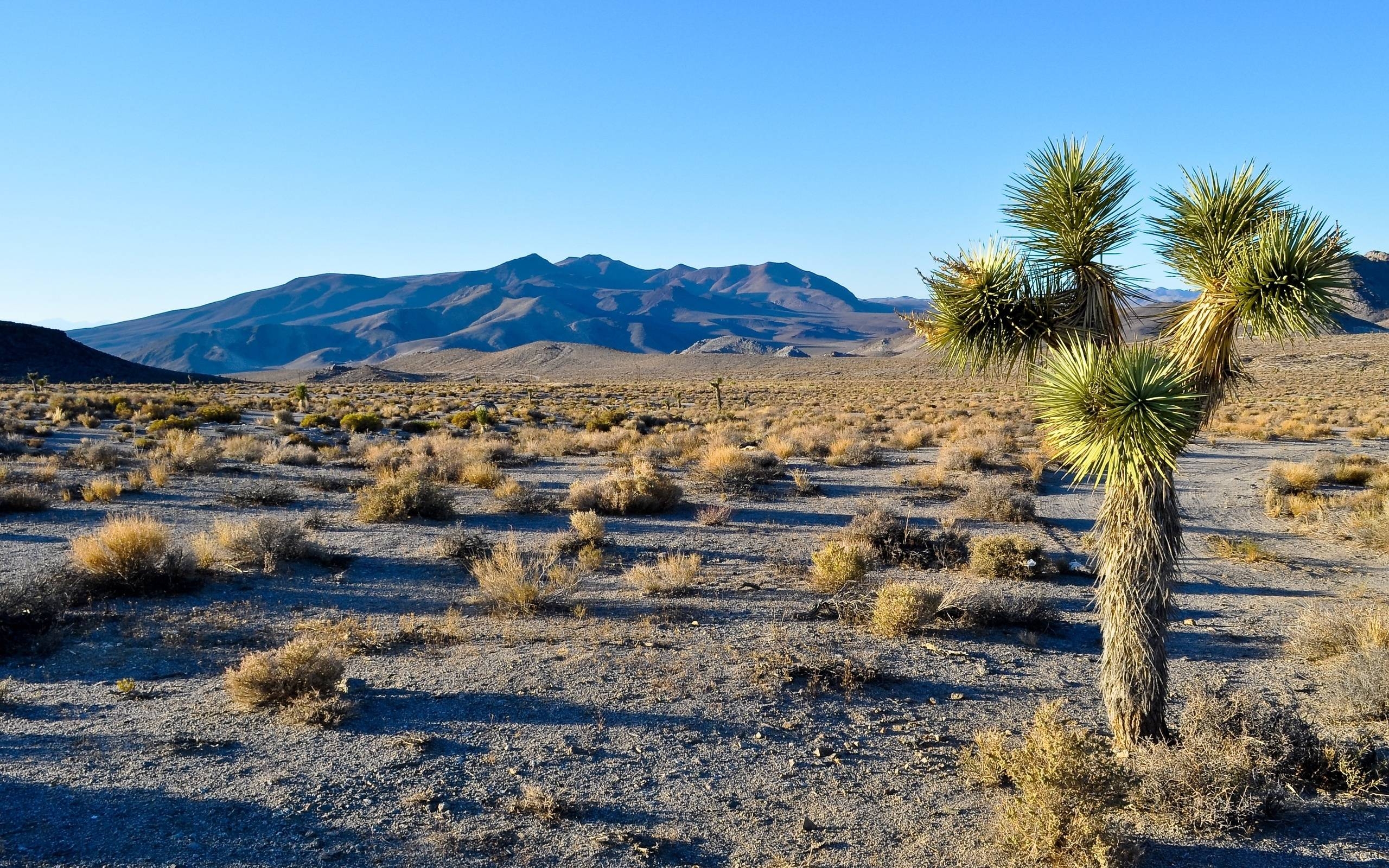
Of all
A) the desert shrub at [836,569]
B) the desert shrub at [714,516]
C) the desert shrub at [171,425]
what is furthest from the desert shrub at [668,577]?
the desert shrub at [171,425]

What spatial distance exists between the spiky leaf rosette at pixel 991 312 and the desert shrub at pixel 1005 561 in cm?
521

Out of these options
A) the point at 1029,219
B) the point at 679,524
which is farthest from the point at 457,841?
the point at 679,524

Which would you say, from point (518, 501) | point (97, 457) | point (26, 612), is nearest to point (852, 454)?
point (518, 501)

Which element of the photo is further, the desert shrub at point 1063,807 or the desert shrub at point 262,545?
the desert shrub at point 262,545

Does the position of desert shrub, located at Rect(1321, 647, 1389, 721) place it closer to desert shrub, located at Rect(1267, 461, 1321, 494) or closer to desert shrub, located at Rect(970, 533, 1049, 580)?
desert shrub, located at Rect(970, 533, 1049, 580)

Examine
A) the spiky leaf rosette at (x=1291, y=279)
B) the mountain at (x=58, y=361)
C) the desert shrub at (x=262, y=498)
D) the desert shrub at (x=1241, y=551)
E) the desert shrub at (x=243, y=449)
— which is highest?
the mountain at (x=58, y=361)

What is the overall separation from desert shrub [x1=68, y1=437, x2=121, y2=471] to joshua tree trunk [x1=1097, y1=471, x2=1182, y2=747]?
18857mm

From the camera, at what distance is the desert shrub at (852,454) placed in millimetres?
20250

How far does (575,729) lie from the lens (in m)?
5.87

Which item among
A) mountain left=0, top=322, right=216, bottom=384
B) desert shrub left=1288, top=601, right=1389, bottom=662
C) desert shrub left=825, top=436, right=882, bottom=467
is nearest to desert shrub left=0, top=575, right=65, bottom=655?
desert shrub left=1288, top=601, right=1389, bottom=662

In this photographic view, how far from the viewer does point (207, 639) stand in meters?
7.49

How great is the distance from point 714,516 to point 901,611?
17.8 ft

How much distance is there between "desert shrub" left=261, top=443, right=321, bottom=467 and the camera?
18922mm

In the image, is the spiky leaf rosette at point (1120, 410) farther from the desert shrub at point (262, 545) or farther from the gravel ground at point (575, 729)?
Answer: the desert shrub at point (262, 545)
